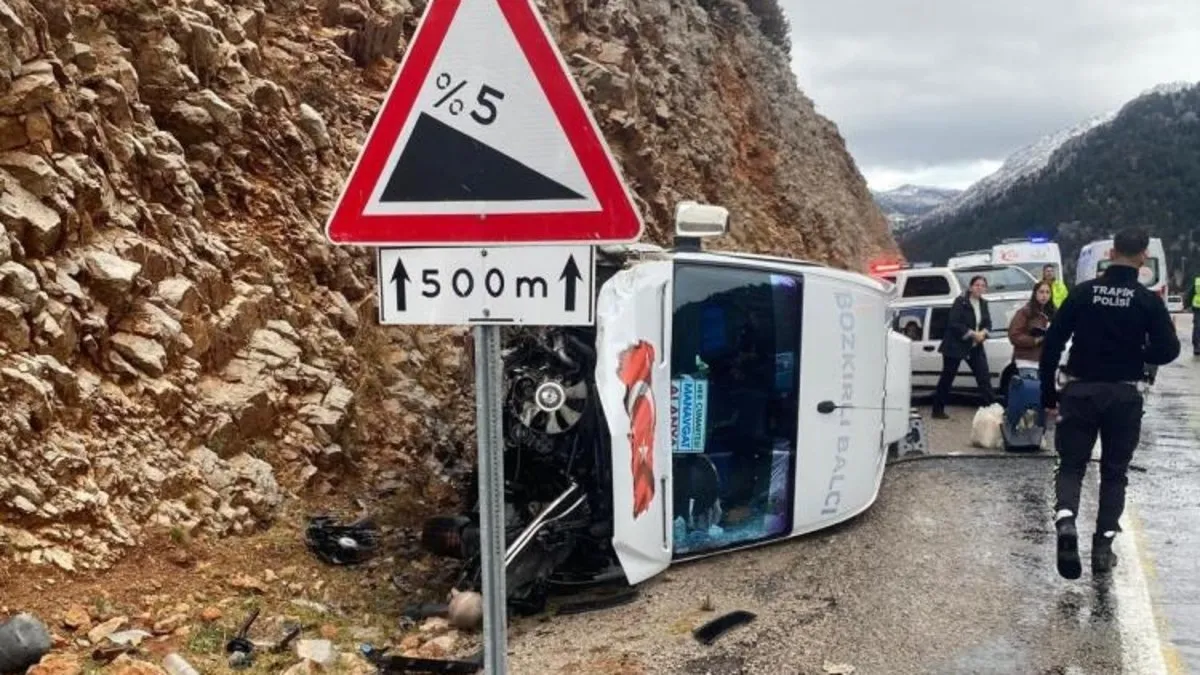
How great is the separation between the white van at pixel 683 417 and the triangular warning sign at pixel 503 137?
2.27 metres

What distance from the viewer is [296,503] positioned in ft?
19.4

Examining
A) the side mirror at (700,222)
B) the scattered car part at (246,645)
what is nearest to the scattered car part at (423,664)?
the scattered car part at (246,645)

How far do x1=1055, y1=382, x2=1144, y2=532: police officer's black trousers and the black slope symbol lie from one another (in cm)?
400

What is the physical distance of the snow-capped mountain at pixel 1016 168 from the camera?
111 metres

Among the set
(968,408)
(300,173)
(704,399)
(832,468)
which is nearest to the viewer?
(704,399)

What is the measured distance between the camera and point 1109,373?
17.6ft

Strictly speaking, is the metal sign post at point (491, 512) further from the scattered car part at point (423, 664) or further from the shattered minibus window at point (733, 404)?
the shattered minibus window at point (733, 404)

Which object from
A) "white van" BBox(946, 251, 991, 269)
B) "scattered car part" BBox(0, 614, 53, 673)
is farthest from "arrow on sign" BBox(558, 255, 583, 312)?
"white van" BBox(946, 251, 991, 269)

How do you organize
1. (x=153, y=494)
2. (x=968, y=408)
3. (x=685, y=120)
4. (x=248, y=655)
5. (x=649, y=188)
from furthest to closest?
(x=685, y=120)
(x=649, y=188)
(x=968, y=408)
(x=153, y=494)
(x=248, y=655)

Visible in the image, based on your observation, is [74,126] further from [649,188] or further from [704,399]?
[649,188]

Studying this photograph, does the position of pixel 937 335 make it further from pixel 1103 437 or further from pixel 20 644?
pixel 20 644

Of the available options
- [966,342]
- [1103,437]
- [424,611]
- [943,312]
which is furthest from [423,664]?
[943,312]

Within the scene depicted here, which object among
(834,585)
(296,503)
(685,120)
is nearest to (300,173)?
(296,503)

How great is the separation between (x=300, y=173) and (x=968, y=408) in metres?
8.96
